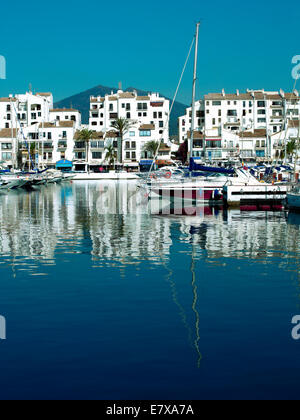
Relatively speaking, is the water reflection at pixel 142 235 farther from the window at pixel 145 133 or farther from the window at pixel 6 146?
the window at pixel 6 146

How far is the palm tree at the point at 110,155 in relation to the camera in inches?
4937

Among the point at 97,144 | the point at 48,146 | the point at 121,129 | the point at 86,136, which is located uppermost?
the point at 121,129

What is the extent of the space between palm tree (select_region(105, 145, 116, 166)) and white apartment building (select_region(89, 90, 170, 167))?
254 cm

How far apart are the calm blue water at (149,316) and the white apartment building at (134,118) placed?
10067cm

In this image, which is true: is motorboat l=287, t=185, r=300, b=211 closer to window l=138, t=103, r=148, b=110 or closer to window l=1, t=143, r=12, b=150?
window l=138, t=103, r=148, b=110

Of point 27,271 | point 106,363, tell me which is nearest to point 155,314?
point 106,363

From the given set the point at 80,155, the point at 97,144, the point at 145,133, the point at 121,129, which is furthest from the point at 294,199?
the point at 80,155

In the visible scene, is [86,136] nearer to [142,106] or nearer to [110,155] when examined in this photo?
[110,155]

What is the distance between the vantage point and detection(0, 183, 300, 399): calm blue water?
9.52m

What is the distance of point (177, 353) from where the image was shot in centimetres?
1083

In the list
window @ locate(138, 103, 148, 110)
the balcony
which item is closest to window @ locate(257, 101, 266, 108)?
window @ locate(138, 103, 148, 110)

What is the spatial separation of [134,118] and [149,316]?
122 m

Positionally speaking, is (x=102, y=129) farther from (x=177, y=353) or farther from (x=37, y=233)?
(x=177, y=353)

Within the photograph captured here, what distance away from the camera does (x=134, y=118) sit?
436 feet
